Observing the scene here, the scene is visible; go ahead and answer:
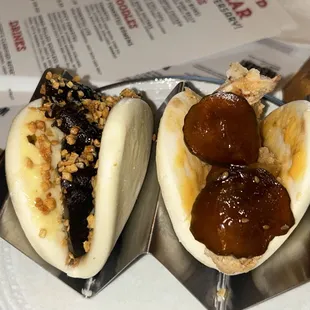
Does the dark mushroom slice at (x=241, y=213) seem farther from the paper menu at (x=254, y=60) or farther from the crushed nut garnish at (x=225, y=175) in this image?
the paper menu at (x=254, y=60)

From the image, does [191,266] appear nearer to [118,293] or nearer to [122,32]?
[118,293]

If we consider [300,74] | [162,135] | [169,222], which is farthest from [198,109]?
[300,74]

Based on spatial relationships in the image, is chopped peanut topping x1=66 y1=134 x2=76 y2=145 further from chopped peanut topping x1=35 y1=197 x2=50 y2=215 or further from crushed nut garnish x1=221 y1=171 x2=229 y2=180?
crushed nut garnish x1=221 y1=171 x2=229 y2=180

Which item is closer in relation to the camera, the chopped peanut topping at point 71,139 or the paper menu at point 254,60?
the chopped peanut topping at point 71,139

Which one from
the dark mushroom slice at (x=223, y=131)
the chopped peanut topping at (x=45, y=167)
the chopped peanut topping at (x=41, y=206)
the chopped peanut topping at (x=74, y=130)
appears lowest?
the chopped peanut topping at (x=41, y=206)

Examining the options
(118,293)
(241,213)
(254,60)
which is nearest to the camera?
(241,213)


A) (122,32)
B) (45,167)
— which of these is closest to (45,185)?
(45,167)

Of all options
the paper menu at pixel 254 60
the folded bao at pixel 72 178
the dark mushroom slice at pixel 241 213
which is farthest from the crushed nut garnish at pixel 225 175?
the paper menu at pixel 254 60
